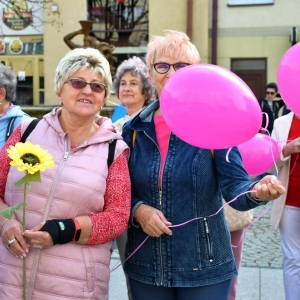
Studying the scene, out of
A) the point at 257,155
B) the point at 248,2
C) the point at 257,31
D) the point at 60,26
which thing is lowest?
the point at 257,155

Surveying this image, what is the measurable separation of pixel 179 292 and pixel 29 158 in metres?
0.90

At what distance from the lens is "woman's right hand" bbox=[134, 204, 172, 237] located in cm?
224

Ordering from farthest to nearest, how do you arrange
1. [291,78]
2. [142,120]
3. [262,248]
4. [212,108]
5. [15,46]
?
[15,46], [262,248], [291,78], [142,120], [212,108]

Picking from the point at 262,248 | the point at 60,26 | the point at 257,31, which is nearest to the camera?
the point at 262,248

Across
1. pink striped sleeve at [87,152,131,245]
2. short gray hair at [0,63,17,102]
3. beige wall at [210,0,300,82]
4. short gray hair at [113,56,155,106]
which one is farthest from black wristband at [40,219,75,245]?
beige wall at [210,0,300,82]

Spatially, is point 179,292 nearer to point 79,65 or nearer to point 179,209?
point 179,209

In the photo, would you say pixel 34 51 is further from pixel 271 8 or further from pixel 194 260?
pixel 194 260

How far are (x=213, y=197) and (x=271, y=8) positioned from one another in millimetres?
13553

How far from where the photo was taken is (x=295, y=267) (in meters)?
3.62

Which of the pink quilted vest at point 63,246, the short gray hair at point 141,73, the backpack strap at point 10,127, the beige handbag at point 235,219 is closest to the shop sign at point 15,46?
the short gray hair at point 141,73

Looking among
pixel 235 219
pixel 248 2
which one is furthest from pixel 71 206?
pixel 248 2

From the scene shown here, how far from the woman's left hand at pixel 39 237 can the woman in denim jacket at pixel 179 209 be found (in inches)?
16.4

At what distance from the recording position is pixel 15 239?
2172mm

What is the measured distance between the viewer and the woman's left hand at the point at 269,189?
76.0 inches
